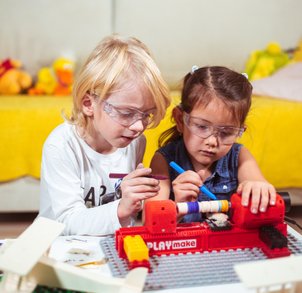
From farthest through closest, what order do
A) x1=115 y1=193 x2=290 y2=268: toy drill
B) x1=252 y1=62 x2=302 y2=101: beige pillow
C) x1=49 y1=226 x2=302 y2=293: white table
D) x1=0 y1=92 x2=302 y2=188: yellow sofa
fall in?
x1=252 y1=62 x2=302 y2=101: beige pillow, x1=0 y1=92 x2=302 y2=188: yellow sofa, x1=115 y1=193 x2=290 y2=268: toy drill, x1=49 y1=226 x2=302 y2=293: white table

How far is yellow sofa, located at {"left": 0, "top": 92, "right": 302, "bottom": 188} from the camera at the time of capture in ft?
6.43

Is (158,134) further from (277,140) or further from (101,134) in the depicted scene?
(101,134)

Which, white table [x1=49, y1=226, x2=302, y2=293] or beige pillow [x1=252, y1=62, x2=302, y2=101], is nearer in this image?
white table [x1=49, y1=226, x2=302, y2=293]

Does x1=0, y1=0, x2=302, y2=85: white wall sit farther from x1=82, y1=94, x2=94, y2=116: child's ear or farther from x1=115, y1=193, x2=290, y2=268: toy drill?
Answer: x1=115, y1=193, x2=290, y2=268: toy drill

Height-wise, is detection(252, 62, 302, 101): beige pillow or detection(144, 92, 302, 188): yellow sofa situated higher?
detection(252, 62, 302, 101): beige pillow

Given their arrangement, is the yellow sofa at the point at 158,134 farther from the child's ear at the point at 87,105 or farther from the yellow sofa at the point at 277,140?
the child's ear at the point at 87,105

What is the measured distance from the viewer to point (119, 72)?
3.52ft

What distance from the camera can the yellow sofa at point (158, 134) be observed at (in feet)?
6.43

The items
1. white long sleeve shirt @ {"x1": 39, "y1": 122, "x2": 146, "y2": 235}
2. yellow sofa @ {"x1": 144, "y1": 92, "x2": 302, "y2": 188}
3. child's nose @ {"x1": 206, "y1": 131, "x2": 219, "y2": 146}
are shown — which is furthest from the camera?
yellow sofa @ {"x1": 144, "y1": 92, "x2": 302, "y2": 188}

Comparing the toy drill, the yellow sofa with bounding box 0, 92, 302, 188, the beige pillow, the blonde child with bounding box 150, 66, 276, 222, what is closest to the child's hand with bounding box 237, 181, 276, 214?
the toy drill

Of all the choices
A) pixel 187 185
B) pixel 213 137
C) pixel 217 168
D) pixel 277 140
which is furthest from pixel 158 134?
pixel 187 185

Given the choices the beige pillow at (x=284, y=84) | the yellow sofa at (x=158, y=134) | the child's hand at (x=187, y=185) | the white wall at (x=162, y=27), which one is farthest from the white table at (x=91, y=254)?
the white wall at (x=162, y=27)

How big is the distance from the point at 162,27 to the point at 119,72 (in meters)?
1.60

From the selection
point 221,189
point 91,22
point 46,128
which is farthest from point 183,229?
point 91,22
